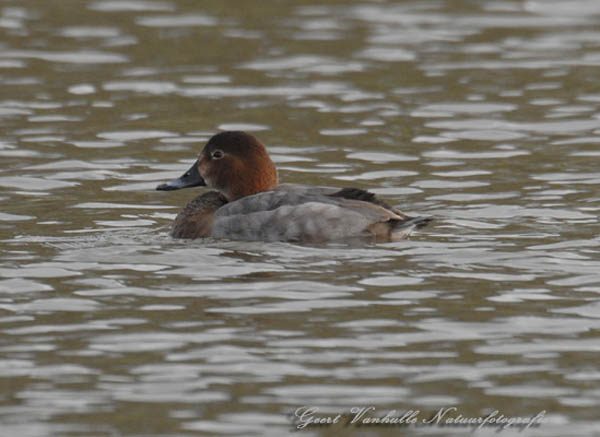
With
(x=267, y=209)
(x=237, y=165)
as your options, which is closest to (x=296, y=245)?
(x=267, y=209)

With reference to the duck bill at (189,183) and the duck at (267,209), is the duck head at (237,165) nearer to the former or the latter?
the duck at (267,209)

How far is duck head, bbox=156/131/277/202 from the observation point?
10.2m

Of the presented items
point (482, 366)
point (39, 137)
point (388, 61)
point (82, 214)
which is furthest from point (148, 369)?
point (388, 61)

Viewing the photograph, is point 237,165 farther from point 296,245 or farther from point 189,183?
point 296,245

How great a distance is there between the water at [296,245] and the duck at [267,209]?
0.14m

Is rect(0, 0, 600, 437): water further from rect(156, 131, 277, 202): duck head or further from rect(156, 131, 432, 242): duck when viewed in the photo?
rect(156, 131, 277, 202): duck head

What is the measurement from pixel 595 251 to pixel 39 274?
320 cm

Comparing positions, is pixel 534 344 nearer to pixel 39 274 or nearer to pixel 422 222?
pixel 422 222

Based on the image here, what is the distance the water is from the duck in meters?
0.14

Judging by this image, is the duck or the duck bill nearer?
the duck

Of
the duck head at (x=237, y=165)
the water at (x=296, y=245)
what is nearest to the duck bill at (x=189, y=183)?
the duck head at (x=237, y=165)

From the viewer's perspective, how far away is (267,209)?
961cm

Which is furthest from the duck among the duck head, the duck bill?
the duck bill

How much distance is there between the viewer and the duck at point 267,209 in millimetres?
9391
